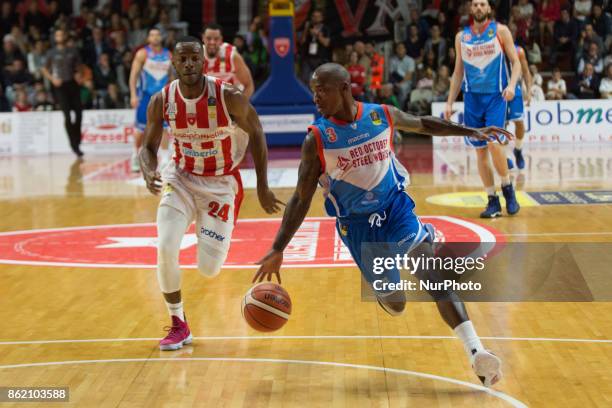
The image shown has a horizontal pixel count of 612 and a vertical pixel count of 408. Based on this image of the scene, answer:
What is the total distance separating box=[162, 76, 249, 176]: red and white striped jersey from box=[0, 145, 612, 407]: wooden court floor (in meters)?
1.09

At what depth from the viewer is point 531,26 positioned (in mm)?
20656

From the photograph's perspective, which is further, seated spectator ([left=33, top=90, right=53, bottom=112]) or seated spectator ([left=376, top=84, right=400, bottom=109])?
seated spectator ([left=33, top=90, right=53, bottom=112])

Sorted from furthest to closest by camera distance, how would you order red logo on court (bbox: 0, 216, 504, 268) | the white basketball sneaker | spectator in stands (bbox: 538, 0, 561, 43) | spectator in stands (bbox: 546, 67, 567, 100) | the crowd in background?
1. spectator in stands (bbox: 538, 0, 561, 43)
2. the crowd in background
3. spectator in stands (bbox: 546, 67, 567, 100)
4. red logo on court (bbox: 0, 216, 504, 268)
5. the white basketball sneaker

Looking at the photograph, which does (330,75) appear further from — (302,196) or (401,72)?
(401,72)

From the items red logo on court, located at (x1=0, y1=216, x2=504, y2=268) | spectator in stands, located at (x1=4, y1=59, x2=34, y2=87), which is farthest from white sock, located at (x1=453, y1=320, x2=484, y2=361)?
spectator in stands, located at (x1=4, y1=59, x2=34, y2=87)

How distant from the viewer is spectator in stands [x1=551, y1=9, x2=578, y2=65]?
20781mm

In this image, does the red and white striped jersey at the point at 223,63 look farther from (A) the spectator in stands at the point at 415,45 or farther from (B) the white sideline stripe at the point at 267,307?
(A) the spectator in stands at the point at 415,45

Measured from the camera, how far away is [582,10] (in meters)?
20.8

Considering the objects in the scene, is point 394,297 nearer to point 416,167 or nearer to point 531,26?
point 416,167

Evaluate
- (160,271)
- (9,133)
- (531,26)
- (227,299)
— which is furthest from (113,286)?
(531,26)

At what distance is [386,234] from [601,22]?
1636cm

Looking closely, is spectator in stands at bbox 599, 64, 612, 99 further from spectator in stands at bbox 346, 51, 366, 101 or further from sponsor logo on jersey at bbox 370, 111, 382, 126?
sponsor logo on jersey at bbox 370, 111, 382, 126

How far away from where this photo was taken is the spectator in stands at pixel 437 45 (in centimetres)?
2044

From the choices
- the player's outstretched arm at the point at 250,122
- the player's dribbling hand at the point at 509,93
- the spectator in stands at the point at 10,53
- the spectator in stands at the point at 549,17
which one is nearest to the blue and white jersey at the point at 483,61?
the player's dribbling hand at the point at 509,93
